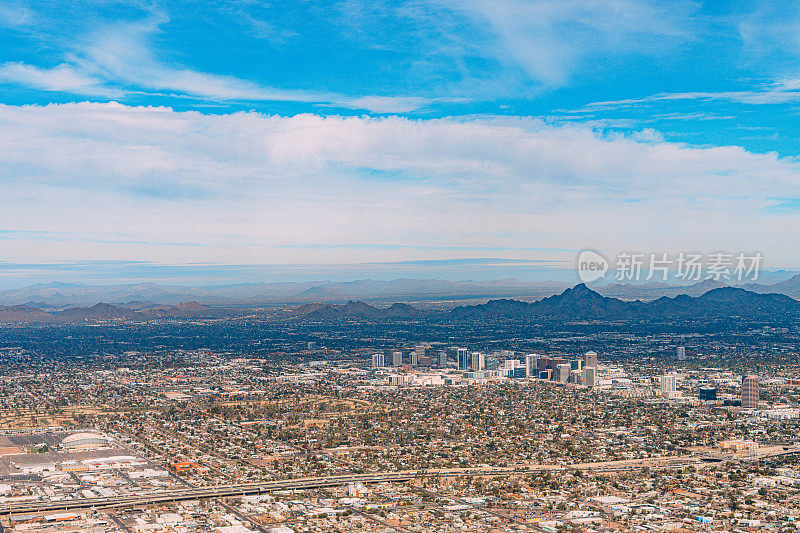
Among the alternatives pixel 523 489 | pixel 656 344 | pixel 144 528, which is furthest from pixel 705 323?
pixel 144 528

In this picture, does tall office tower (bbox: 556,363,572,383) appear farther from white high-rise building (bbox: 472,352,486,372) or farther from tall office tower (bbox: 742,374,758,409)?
tall office tower (bbox: 742,374,758,409)

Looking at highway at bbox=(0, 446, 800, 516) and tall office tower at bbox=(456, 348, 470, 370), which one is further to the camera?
tall office tower at bbox=(456, 348, 470, 370)

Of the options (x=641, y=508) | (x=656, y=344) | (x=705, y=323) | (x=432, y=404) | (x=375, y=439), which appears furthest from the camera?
(x=705, y=323)

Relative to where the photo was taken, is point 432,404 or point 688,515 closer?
point 688,515

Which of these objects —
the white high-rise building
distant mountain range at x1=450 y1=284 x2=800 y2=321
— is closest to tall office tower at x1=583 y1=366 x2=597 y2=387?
the white high-rise building

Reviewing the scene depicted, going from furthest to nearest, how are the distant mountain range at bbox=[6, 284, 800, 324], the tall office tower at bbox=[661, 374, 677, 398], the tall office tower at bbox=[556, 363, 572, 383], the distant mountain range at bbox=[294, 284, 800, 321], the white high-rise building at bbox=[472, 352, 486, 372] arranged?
the distant mountain range at bbox=[6, 284, 800, 324] → the distant mountain range at bbox=[294, 284, 800, 321] → the white high-rise building at bbox=[472, 352, 486, 372] → the tall office tower at bbox=[556, 363, 572, 383] → the tall office tower at bbox=[661, 374, 677, 398]

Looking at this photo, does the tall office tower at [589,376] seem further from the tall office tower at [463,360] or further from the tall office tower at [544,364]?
the tall office tower at [463,360]

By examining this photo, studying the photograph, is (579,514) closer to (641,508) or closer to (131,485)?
(641,508)
